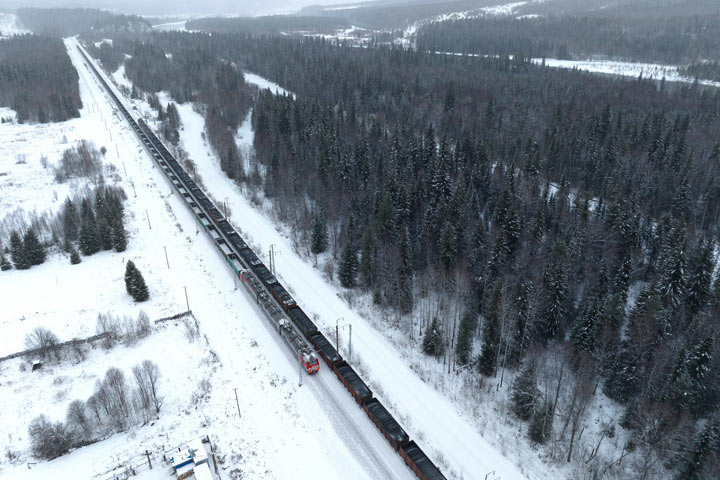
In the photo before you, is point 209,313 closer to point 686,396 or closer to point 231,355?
point 231,355

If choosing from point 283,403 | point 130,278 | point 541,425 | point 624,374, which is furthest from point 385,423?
point 130,278

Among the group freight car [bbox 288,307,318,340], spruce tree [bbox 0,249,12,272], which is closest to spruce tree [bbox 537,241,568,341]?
freight car [bbox 288,307,318,340]

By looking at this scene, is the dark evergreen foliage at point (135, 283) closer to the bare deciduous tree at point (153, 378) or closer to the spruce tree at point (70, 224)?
the bare deciduous tree at point (153, 378)

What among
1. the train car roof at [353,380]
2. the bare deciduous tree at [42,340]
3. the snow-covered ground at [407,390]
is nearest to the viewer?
the snow-covered ground at [407,390]

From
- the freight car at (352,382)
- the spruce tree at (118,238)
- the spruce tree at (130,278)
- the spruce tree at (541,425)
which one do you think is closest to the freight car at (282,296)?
the freight car at (352,382)

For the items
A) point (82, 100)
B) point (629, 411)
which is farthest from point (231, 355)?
point (82, 100)

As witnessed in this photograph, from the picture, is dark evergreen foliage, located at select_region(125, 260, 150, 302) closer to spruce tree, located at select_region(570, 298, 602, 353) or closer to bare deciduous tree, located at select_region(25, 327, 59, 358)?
bare deciduous tree, located at select_region(25, 327, 59, 358)
